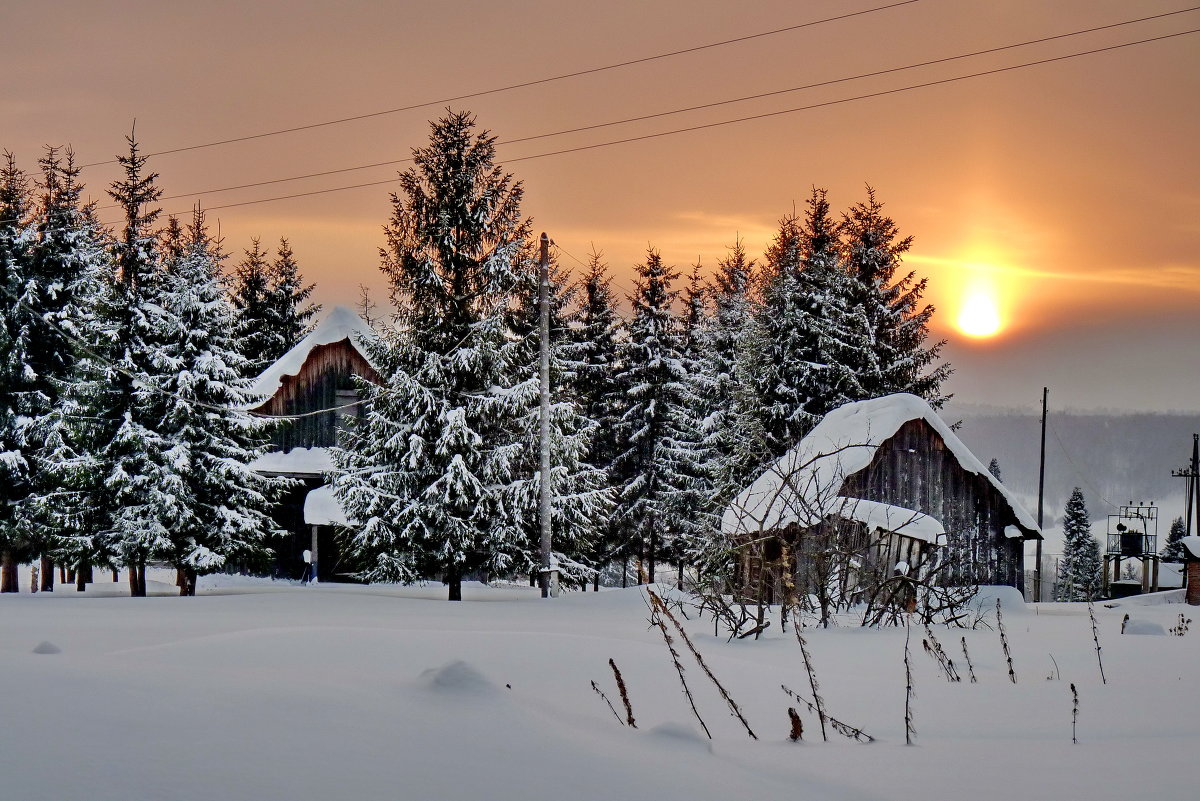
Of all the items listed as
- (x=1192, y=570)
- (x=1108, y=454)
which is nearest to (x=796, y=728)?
(x=1192, y=570)

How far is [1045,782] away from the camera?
550 centimetres

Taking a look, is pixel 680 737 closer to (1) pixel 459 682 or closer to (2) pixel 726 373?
(1) pixel 459 682

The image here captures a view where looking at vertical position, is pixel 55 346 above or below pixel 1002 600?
above

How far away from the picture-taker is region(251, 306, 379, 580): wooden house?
33.1 metres

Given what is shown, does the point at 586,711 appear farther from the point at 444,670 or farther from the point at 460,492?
the point at 460,492

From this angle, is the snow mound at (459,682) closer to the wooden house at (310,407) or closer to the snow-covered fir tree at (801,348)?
the snow-covered fir tree at (801,348)

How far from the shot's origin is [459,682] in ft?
18.0

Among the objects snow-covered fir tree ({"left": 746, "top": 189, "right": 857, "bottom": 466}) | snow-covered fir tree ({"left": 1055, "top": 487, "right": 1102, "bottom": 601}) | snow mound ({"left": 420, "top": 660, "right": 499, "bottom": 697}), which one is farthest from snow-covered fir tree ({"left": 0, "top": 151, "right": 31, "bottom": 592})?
snow-covered fir tree ({"left": 1055, "top": 487, "right": 1102, "bottom": 601})

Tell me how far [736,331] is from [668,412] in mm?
3468

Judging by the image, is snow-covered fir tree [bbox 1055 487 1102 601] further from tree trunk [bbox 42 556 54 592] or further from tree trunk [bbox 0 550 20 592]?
tree trunk [bbox 0 550 20 592]

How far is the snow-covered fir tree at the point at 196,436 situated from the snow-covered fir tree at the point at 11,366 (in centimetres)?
357

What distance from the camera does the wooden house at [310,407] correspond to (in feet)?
108

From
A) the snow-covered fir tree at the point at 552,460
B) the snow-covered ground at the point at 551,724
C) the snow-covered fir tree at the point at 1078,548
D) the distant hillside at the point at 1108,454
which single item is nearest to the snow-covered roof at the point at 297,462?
the snow-covered fir tree at the point at 552,460

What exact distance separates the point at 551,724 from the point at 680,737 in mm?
661
